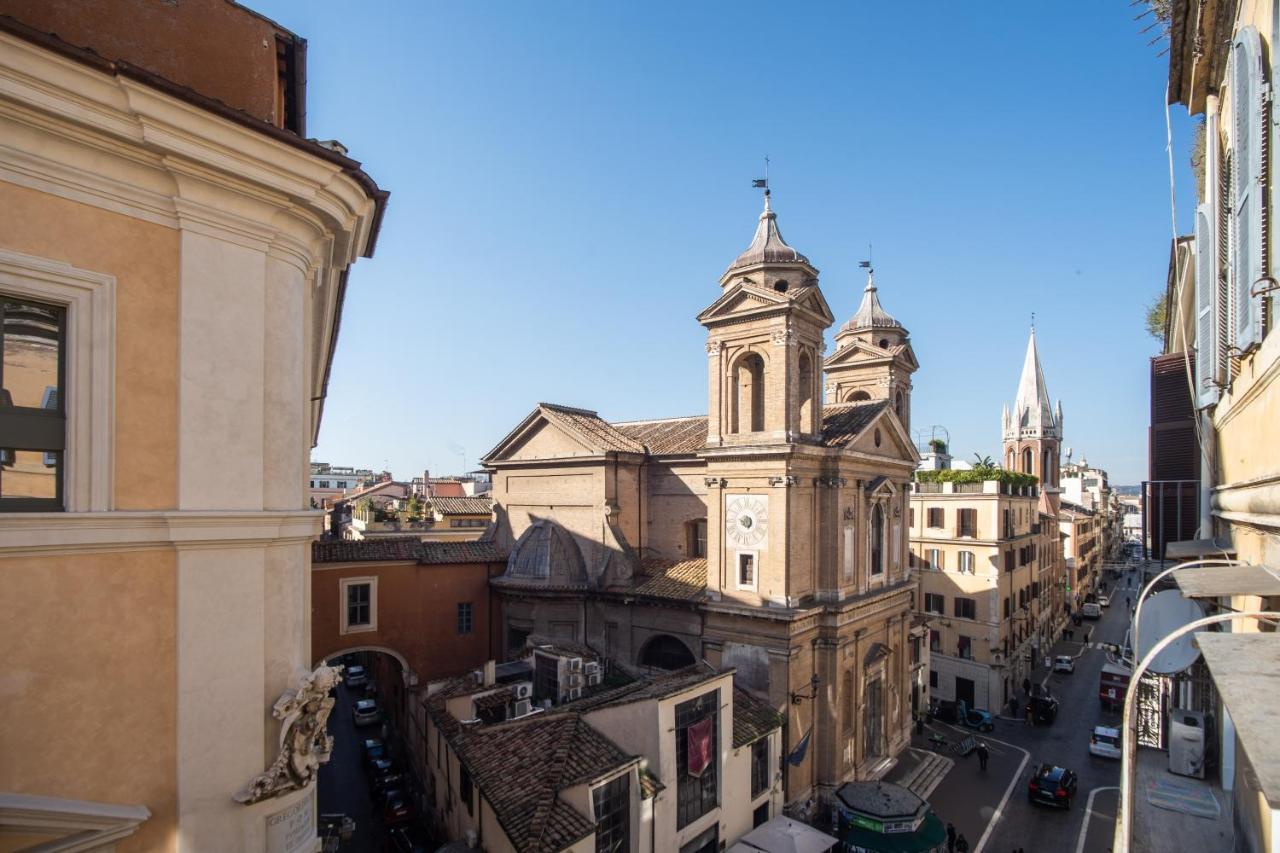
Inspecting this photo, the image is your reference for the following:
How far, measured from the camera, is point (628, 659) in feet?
78.0

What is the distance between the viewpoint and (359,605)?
73.2 ft

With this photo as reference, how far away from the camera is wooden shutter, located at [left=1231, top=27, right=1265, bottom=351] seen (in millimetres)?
4914

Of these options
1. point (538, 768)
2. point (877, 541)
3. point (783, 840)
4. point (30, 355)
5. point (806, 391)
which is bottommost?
point (783, 840)

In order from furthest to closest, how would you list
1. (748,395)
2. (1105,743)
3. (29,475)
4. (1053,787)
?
(1105,743) < (1053,787) < (748,395) < (29,475)

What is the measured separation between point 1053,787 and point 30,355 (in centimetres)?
2889

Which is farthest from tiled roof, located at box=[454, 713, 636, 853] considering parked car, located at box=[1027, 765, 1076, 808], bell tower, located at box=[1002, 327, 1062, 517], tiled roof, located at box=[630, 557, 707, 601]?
bell tower, located at box=[1002, 327, 1062, 517]

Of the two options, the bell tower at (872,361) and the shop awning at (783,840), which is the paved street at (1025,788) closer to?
the shop awning at (783,840)

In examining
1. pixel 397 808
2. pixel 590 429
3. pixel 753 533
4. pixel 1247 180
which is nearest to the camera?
pixel 1247 180

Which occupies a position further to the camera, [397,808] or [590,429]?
[590,429]

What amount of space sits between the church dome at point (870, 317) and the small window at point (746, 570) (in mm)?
15149

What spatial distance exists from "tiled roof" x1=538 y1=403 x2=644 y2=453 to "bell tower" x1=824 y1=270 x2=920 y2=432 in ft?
33.9

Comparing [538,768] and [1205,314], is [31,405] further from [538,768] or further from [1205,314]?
[538,768]

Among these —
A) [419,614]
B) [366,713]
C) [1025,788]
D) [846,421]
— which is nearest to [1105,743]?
[1025,788]

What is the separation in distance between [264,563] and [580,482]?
20337 millimetres
